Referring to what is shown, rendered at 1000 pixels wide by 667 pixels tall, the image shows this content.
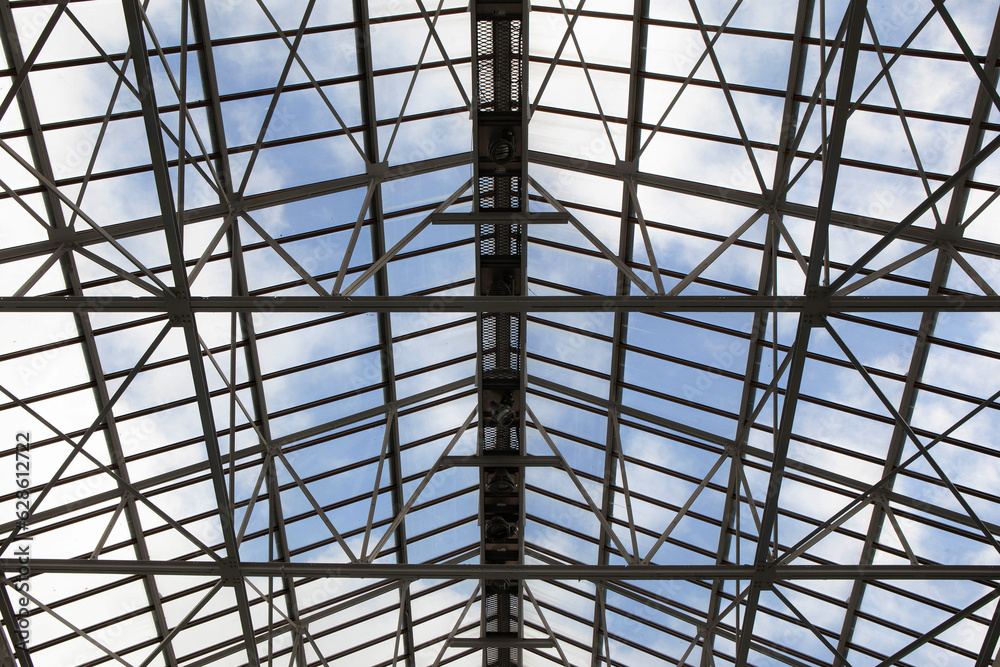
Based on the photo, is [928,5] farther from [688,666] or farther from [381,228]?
[688,666]

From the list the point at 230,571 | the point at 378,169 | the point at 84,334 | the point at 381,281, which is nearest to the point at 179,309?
the point at 84,334

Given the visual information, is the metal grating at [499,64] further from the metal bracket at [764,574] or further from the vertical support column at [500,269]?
the metal bracket at [764,574]

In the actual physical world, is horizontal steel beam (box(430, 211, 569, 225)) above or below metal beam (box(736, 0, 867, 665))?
above

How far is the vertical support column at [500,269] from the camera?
690 inches

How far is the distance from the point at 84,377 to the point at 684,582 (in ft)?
53.3

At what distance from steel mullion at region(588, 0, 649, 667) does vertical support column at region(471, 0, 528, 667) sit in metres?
1.68

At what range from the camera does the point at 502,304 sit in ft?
51.8

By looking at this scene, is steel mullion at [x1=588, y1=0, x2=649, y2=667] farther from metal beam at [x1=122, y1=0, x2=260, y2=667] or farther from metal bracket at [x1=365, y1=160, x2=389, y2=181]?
metal beam at [x1=122, y1=0, x2=260, y2=667]

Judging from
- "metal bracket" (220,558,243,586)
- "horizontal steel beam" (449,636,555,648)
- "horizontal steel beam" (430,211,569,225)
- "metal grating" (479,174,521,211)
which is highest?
"metal grating" (479,174,521,211)

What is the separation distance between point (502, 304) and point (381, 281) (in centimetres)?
625

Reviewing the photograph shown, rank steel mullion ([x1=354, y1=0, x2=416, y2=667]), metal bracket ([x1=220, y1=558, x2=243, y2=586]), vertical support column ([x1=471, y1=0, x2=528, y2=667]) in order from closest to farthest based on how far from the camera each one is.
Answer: vertical support column ([x1=471, y1=0, x2=528, y2=667]) < metal bracket ([x1=220, y1=558, x2=243, y2=586]) < steel mullion ([x1=354, y1=0, x2=416, y2=667])

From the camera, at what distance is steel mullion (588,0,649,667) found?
18.3m

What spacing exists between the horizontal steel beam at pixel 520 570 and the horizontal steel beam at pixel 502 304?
539cm

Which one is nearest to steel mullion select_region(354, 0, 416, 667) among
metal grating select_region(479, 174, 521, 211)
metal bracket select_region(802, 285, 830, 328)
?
metal grating select_region(479, 174, 521, 211)
